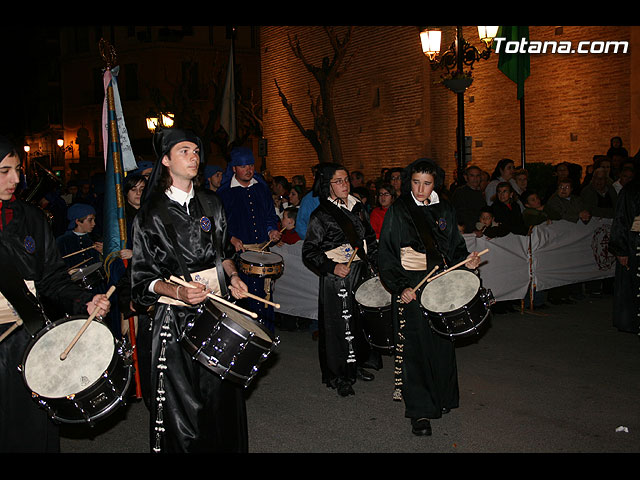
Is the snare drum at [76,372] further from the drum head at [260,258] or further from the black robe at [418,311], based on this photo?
the drum head at [260,258]

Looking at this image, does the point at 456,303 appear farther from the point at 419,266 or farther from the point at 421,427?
the point at 421,427

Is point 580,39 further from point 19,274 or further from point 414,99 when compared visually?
point 19,274

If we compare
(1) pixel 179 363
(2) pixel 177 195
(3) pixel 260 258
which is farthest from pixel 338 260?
(1) pixel 179 363

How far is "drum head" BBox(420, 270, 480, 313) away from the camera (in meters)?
5.13

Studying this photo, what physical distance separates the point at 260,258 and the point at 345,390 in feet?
5.51

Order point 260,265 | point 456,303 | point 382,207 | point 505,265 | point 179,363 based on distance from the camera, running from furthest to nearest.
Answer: point 505,265 → point 382,207 → point 260,265 → point 456,303 → point 179,363

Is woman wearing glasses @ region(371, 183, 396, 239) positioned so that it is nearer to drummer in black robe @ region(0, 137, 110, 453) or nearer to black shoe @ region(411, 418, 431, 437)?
black shoe @ region(411, 418, 431, 437)

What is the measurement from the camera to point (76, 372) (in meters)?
3.78

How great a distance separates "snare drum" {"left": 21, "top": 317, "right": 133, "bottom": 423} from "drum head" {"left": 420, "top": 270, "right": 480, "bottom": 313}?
94.3 inches

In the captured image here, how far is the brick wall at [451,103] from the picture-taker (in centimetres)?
1791

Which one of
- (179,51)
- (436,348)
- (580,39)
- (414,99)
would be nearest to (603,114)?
(580,39)

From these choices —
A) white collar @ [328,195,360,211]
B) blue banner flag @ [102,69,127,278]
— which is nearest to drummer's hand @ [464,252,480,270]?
white collar @ [328,195,360,211]

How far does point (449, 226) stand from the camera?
5.76m

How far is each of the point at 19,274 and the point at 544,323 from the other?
300 inches
